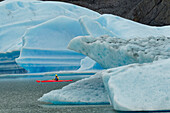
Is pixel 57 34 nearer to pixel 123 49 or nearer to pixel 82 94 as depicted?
pixel 123 49

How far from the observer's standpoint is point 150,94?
3.24m

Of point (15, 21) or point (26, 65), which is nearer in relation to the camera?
point (26, 65)

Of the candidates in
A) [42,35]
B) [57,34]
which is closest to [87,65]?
[57,34]

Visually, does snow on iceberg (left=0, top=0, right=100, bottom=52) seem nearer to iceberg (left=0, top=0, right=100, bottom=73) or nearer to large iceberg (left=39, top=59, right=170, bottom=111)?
iceberg (left=0, top=0, right=100, bottom=73)

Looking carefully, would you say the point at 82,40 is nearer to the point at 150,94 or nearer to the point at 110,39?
the point at 110,39

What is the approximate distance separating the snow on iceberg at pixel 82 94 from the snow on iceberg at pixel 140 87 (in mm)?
552

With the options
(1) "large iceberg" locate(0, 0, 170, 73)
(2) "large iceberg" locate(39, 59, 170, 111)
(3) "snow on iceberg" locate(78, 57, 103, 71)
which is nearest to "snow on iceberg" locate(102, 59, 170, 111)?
(2) "large iceberg" locate(39, 59, 170, 111)

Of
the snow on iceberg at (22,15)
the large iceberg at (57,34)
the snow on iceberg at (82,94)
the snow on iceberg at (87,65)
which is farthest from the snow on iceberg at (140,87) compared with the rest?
the snow on iceberg at (22,15)

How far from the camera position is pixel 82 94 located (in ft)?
13.6

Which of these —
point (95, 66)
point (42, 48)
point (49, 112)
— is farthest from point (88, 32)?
point (49, 112)

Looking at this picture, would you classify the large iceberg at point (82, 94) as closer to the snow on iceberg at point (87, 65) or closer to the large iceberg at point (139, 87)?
the large iceberg at point (139, 87)

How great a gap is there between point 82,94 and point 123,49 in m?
1.18

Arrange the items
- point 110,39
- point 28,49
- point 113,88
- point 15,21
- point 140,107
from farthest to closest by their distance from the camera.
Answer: point 15,21
point 28,49
point 110,39
point 113,88
point 140,107

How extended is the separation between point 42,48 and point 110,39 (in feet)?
26.6
